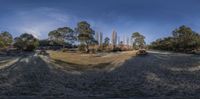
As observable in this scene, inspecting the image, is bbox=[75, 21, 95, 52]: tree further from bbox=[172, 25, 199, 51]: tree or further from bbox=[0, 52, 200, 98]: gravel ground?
bbox=[0, 52, 200, 98]: gravel ground

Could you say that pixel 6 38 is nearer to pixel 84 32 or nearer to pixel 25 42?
pixel 25 42

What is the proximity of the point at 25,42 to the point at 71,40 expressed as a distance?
18.1 m

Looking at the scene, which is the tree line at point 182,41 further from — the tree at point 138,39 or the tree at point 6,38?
the tree at point 6,38

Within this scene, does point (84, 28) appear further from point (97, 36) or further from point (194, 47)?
point (194, 47)

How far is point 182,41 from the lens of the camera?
86250 mm

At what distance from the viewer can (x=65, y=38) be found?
452 ft

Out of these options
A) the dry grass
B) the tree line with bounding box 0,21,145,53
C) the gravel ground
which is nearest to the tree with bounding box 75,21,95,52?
the tree line with bounding box 0,21,145,53

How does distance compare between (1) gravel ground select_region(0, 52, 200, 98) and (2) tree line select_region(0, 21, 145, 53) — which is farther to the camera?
(2) tree line select_region(0, 21, 145, 53)

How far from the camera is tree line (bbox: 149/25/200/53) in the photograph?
83438 millimetres

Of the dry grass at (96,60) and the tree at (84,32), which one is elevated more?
the tree at (84,32)

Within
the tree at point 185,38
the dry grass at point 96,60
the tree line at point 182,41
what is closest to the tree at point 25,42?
the tree line at point 182,41

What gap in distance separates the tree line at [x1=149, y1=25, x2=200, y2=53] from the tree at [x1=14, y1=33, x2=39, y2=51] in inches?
1913

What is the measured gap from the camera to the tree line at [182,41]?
8344 centimetres

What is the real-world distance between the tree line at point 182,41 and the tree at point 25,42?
48582 millimetres
